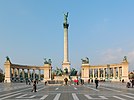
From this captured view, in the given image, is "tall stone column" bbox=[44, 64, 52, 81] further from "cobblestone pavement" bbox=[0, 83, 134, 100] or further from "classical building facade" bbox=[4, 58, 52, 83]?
"cobblestone pavement" bbox=[0, 83, 134, 100]

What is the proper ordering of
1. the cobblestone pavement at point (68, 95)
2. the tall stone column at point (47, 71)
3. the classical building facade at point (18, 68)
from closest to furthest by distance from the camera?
the cobblestone pavement at point (68, 95) → the classical building facade at point (18, 68) → the tall stone column at point (47, 71)

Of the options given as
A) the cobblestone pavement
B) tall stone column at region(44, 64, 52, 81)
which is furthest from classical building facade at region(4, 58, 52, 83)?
the cobblestone pavement

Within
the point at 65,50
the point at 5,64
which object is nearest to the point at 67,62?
the point at 65,50

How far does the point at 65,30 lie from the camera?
96.2 m

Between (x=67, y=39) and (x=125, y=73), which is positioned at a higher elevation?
(x=67, y=39)

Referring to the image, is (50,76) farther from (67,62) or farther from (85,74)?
(67,62)

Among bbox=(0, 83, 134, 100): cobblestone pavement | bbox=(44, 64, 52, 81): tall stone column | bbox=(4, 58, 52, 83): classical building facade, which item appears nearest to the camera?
bbox=(0, 83, 134, 100): cobblestone pavement

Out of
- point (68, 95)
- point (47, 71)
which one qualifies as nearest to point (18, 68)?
point (47, 71)

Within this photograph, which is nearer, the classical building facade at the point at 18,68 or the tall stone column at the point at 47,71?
the classical building facade at the point at 18,68

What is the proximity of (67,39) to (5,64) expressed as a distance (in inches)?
1141

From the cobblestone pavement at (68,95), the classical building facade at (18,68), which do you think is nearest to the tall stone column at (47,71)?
the classical building facade at (18,68)

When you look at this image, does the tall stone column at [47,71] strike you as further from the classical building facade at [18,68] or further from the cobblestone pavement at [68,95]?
the cobblestone pavement at [68,95]

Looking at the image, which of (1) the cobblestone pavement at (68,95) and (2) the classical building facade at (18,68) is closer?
(1) the cobblestone pavement at (68,95)

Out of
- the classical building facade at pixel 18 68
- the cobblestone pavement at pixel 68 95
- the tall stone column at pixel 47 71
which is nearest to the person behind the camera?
the cobblestone pavement at pixel 68 95
